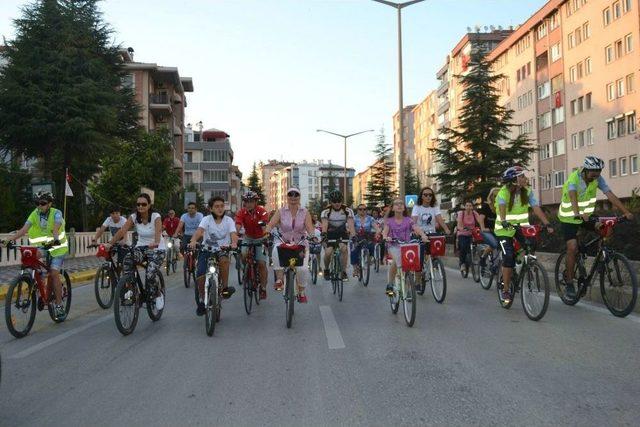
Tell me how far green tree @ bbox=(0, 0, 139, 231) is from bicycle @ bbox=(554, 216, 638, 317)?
2787cm

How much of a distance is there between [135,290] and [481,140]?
3113cm

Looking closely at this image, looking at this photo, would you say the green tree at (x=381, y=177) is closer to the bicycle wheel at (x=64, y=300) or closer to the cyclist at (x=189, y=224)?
the cyclist at (x=189, y=224)

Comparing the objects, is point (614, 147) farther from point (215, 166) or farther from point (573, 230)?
point (215, 166)

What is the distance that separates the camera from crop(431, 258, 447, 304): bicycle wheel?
33.5 feet

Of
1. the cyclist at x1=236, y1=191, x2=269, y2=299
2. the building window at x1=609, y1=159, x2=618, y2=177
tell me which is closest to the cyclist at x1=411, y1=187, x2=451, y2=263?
the cyclist at x1=236, y1=191, x2=269, y2=299

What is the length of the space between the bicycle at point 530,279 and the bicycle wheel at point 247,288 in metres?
3.69

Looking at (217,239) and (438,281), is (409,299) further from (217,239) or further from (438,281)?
(217,239)

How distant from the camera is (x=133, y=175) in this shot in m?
36.2

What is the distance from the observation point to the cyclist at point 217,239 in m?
8.58

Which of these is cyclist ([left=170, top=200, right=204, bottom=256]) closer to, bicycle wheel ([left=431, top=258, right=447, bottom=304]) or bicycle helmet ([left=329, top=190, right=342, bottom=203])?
bicycle helmet ([left=329, top=190, right=342, bottom=203])

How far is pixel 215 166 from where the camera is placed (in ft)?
339

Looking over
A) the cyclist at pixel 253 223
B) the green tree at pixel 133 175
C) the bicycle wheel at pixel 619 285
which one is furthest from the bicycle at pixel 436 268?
the green tree at pixel 133 175

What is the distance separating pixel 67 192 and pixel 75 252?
5082mm

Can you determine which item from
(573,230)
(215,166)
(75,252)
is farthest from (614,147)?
(215,166)
